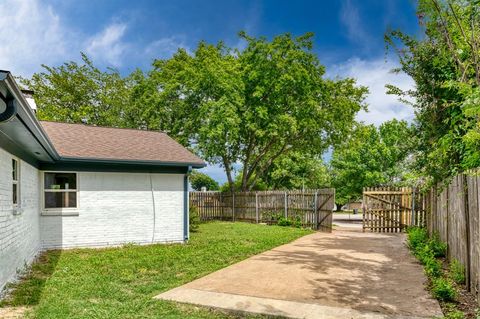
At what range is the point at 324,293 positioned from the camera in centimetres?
615

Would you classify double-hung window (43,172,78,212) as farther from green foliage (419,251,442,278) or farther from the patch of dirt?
the patch of dirt

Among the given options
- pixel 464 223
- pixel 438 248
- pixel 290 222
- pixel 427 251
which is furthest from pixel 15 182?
pixel 290 222

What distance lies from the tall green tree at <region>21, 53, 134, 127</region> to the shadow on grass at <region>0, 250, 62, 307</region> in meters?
21.3

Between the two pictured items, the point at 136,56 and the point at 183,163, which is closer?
the point at 183,163

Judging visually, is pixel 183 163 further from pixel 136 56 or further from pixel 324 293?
pixel 136 56

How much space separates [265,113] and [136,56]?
15.5m

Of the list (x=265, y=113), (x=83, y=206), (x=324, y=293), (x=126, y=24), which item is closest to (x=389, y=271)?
(x=324, y=293)

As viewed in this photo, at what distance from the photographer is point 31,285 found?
269 inches

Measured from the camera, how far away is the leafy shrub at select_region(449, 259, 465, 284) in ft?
20.7

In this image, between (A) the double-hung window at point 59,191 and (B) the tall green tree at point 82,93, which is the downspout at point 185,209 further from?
(B) the tall green tree at point 82,93

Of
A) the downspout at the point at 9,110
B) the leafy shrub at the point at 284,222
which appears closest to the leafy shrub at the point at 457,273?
the downspout at the point at 9,110

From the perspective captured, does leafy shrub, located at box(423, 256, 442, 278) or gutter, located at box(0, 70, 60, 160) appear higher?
gutter, located at box(0, 70, 60, 160)

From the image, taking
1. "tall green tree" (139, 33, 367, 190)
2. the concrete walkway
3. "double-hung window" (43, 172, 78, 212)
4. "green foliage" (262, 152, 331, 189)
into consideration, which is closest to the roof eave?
"double-hung window" (43, 172, 78, 212)

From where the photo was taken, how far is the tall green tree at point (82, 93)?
96.6 feet
